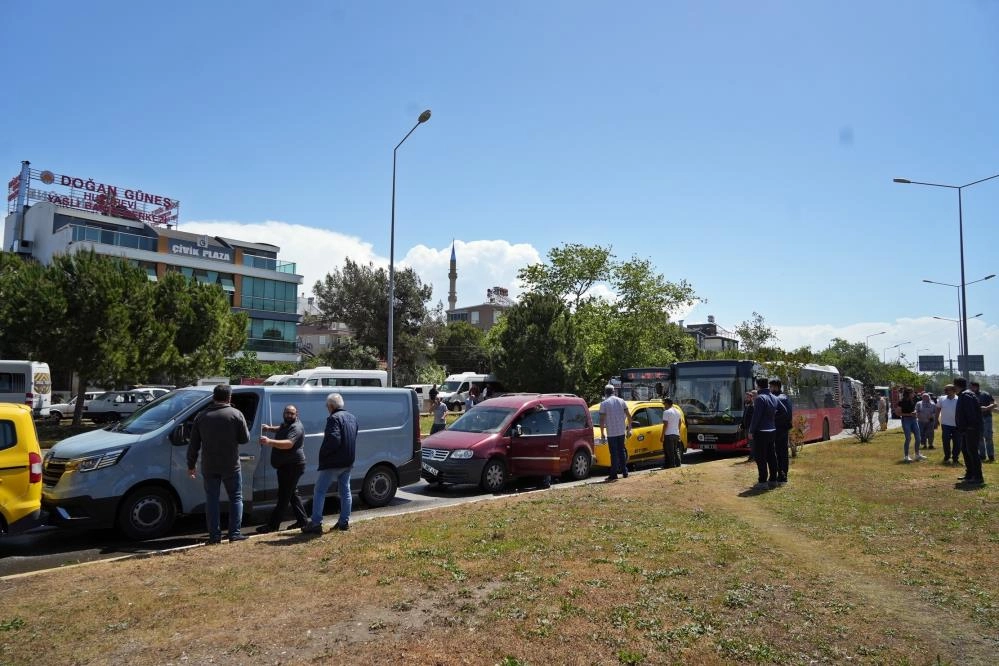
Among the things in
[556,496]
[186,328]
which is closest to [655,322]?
[186,328]

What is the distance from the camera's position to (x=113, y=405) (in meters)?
31.2

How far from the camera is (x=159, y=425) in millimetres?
9039

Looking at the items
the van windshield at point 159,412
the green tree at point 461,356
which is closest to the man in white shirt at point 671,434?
the van windshield at point 159,412

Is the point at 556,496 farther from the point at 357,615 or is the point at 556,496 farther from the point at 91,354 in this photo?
the point at 91,354

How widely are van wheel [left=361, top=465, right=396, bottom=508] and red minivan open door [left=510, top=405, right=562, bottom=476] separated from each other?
8.53ft

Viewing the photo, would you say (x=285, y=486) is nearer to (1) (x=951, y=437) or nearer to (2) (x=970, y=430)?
(2) (x=970, y=430)

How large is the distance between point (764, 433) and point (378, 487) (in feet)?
21.7

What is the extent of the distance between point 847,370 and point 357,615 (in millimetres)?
85969

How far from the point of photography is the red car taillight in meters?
7.63

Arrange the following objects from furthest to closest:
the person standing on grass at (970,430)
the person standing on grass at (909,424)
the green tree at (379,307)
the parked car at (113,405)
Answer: the green tree at (379,307) → the parked car at (113,405) → the person standing on grass at (909,424) → the person standing on grass at (970,430)

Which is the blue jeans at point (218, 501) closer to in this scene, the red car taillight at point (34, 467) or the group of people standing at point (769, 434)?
the red car taillight at point (34, 467)

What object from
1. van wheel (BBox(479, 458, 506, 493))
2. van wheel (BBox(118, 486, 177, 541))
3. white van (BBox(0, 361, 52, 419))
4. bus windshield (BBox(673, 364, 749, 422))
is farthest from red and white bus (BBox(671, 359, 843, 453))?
white van (BBox(0, 361, 52, 419))

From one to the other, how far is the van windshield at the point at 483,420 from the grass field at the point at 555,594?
4.31 meters

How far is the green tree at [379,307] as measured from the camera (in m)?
56.1
